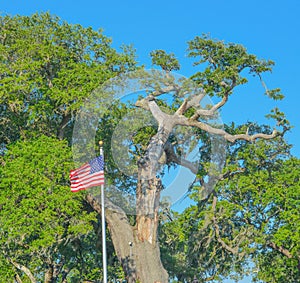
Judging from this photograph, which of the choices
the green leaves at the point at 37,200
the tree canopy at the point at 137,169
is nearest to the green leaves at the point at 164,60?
the tree canopy at the point at 137,169

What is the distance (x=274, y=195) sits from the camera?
31.6 metres

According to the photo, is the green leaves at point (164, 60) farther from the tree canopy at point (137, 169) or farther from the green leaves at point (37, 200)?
the green leaves at point (37, 200)

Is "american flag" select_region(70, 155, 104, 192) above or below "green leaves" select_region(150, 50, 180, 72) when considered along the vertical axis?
below

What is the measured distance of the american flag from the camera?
19812 mm

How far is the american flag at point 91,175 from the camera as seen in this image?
19812 millimetres

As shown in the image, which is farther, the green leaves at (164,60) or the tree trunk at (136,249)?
the green leaves at (164,60)

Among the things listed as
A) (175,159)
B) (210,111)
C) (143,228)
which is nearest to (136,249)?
(143,228)

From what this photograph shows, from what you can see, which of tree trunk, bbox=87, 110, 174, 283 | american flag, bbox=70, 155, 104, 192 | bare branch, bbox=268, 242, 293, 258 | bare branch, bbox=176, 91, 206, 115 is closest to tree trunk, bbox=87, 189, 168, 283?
tree trunk, bbox=87, 110, 174, 283

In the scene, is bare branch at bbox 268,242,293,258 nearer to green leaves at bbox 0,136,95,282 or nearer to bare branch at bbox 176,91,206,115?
bare branch at bbox 176,91,206,115

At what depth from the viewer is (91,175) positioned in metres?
20.1

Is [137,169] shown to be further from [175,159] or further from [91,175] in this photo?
[91,175]

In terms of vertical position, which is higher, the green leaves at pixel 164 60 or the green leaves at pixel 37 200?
the green leaves at pixel 164 60

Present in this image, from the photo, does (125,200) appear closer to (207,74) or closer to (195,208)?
(195,208)

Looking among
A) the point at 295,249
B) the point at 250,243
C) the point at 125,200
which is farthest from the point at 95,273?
the point at 295,249
